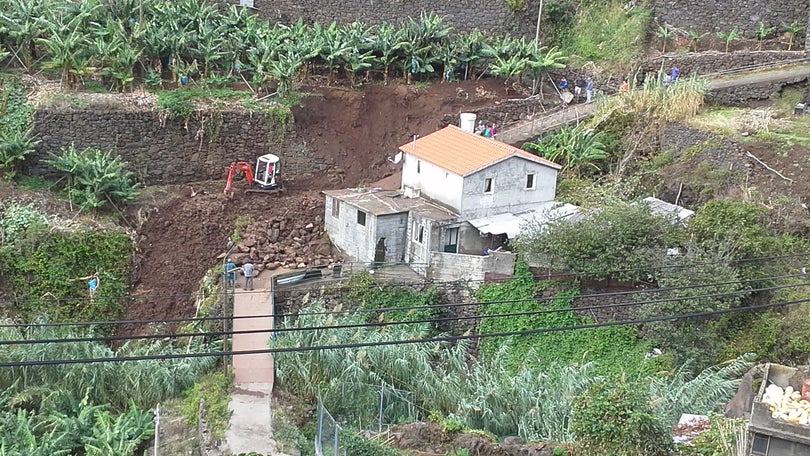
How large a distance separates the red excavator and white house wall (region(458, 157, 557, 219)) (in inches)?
168

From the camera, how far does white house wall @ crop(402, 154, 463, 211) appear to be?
22.2 m

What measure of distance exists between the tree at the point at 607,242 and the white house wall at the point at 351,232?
3523 millimetres

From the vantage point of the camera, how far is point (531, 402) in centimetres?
1728

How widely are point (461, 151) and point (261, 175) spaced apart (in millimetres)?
5774

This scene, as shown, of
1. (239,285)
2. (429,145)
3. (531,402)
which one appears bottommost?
(531,402)

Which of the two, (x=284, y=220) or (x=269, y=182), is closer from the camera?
(x=284, y=220)

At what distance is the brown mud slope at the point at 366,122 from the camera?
26.4m

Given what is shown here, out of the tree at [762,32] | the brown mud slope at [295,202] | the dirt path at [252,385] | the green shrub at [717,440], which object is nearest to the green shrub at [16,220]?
the brown mud slope at [295,202]

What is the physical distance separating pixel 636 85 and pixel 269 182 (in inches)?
471

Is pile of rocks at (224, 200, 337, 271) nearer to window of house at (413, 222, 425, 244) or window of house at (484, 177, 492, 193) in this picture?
window of house at (413, 222, 425, 244)

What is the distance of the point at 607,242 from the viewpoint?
67.2ft

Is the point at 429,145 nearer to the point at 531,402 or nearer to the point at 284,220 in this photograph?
the point at 284,220

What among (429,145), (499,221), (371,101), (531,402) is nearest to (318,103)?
(371,101)

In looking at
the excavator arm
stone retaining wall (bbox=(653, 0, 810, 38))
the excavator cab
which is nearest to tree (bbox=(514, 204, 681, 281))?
the excavator cab
